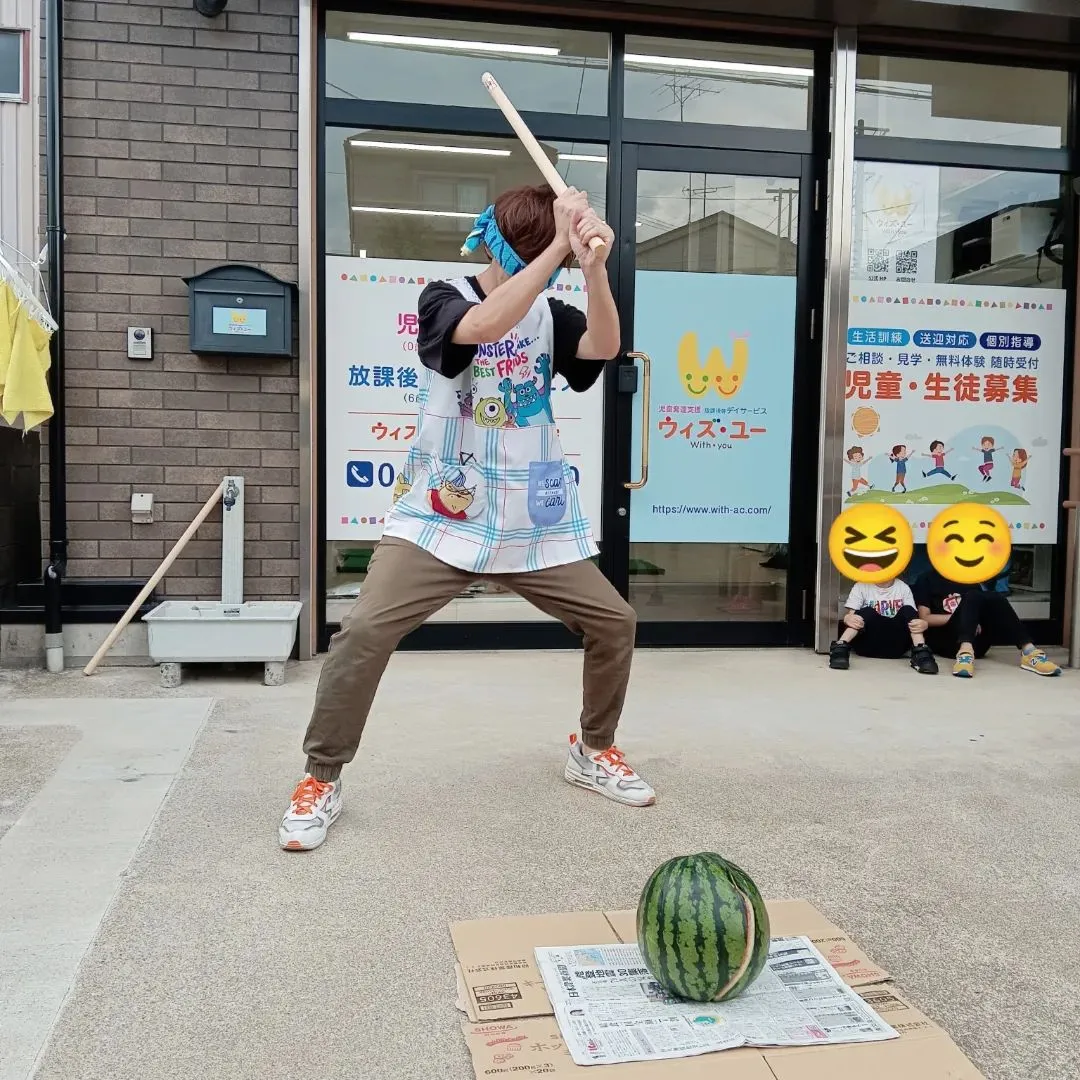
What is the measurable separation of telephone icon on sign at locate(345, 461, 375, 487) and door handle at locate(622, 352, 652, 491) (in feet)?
4.12

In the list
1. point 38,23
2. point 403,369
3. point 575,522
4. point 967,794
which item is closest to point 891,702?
point 967,794

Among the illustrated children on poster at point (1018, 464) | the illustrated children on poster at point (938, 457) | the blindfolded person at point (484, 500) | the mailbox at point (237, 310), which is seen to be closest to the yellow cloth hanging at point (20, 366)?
the mailbox at point (237, 310)

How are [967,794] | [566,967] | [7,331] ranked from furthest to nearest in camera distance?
[7,331] < [967,794] < [566,967]

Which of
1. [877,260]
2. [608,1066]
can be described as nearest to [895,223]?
[877,260]

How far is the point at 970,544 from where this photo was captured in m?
4.75

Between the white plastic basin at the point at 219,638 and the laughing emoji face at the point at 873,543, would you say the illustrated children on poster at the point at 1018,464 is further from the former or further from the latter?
the white plastic basin at the point at 219,638

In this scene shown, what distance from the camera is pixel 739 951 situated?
1746 mm

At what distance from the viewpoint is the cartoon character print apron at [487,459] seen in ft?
8.94

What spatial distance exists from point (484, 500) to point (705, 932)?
1333 mm

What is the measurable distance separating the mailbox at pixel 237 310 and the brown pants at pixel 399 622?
7.55ft

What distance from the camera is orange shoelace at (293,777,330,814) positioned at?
8.64 feet

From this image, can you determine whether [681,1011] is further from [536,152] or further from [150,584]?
[150,584]

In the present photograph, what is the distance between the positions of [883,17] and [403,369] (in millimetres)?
2924

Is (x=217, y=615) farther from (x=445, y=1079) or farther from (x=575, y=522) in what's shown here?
(x=445, y=1079)
